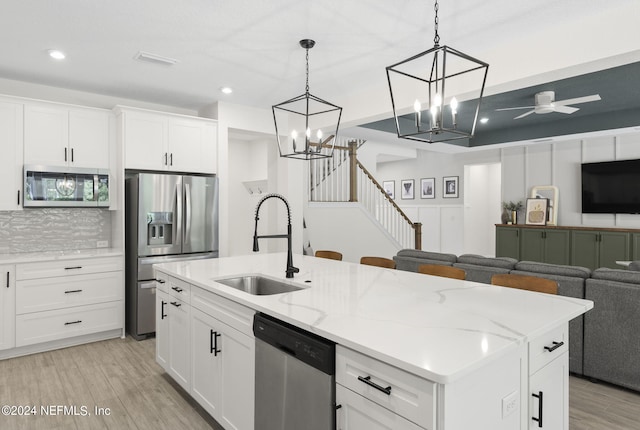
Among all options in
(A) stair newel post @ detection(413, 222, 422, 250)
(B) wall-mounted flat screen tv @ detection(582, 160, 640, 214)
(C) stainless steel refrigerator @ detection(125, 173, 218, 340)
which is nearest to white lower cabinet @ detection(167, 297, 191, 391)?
(C) stainless steel refrigerator @ detection(125, 173, 218, 340)

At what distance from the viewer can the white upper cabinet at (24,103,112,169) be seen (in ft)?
12.7

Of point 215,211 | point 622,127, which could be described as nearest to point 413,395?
point 215,211

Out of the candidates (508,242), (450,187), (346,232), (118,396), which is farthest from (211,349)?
(450,187)

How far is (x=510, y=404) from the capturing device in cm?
149

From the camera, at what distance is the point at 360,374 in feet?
4.73

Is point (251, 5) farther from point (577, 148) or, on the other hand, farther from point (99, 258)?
point (577, 148)

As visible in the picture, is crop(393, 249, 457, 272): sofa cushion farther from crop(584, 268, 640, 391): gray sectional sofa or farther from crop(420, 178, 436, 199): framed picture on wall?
crop(420, 178, 436, 199): framed picture on wall

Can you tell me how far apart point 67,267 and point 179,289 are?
71.6 inches

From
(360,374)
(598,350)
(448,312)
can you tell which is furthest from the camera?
(598,350)

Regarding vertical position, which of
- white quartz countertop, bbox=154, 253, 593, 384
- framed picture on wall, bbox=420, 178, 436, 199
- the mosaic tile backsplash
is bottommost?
white quartz countertop, bbox=154, 253, 593, 384

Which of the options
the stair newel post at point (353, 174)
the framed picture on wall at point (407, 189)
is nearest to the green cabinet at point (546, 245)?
the framed picture on wall at point (407, 189)

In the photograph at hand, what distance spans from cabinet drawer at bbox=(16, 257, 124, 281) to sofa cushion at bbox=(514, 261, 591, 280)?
394 cm

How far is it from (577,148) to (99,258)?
7.73 meters

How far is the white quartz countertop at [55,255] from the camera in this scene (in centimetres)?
365
